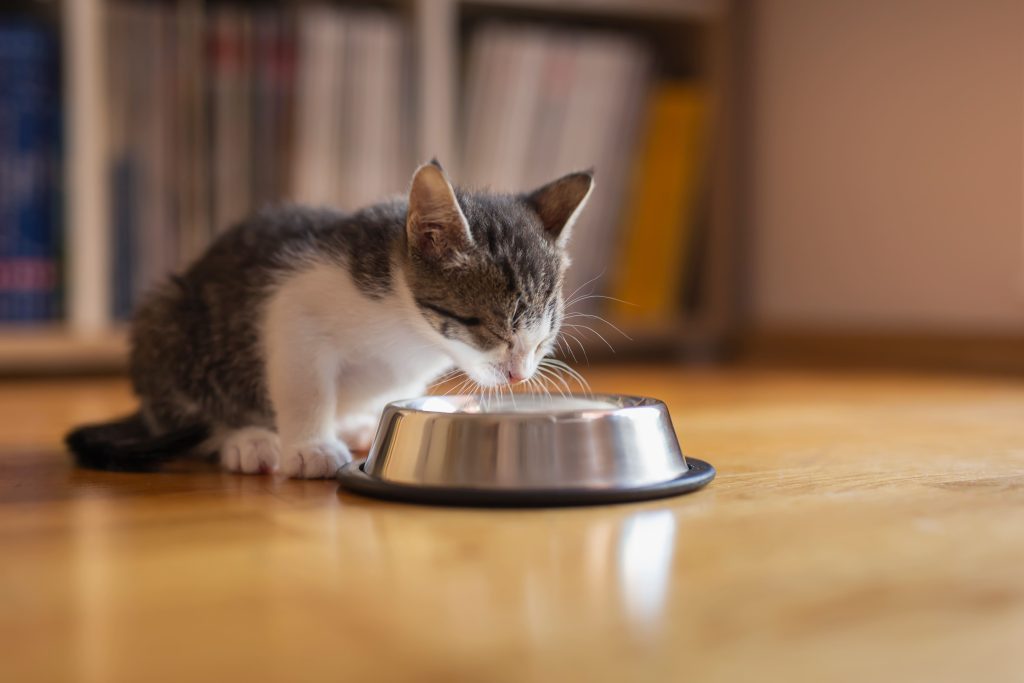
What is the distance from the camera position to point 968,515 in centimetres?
100

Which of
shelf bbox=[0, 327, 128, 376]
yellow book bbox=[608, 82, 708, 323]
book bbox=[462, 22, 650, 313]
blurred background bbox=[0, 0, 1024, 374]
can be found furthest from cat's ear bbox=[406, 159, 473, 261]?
yellow book bbox=[608, 82, 708, 323]

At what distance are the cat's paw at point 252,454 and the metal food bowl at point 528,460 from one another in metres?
0.25

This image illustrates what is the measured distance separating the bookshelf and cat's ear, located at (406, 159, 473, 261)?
4.83 feet

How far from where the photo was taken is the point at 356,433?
5.08 ft

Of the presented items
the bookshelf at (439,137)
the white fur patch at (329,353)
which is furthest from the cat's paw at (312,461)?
the bookshelf at (439,137)

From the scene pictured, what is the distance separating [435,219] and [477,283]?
0.09 meters

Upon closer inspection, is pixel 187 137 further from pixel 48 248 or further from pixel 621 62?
pixel 621 62

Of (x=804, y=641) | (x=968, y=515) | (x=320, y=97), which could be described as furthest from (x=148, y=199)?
(x=804, y=641)

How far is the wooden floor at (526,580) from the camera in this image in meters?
0.62

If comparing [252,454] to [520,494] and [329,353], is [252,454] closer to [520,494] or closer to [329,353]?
[329,353]

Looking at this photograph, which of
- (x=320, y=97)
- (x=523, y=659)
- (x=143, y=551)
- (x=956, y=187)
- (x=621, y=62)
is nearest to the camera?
(x=523, y=659)

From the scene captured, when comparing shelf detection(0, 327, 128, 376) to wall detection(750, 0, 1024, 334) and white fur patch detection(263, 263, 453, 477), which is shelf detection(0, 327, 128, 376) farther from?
wall detection(750, 0, 1024, 334)

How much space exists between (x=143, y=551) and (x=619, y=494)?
437 mm

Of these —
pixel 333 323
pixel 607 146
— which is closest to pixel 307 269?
pixel 333 323
